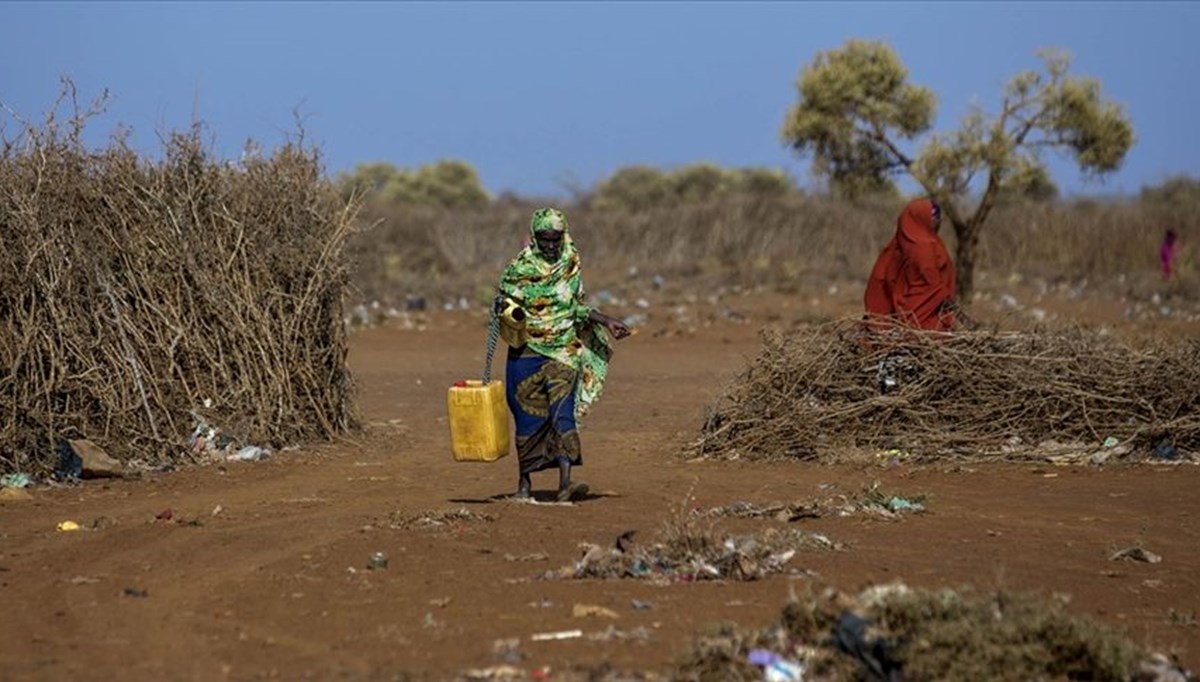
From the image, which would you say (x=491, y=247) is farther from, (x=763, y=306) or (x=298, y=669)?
(x=298, y=669)

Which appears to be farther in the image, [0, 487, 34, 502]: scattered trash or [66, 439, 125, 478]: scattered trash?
[66, 439, 125, 478]: scattered trash

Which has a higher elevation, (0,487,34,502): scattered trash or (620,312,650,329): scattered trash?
(620,312,650,329): scattered trash

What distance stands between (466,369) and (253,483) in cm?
899

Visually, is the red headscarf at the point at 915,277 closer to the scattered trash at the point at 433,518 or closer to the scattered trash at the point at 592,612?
the scattered trash at the point at 433,518

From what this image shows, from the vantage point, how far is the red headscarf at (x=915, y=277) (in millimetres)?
14078

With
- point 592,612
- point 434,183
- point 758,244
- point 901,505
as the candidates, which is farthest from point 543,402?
point 434,183

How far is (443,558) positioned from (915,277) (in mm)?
6012

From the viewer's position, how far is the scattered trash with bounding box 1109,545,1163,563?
955 centimetres

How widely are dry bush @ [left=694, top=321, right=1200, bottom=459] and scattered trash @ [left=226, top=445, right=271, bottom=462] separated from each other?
309 centimetres

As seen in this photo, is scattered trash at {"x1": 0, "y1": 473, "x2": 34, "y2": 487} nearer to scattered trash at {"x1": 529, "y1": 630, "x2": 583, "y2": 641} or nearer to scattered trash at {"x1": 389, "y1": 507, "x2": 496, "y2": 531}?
scattered trash at {"x1": 389, "y1": 507, "x2": 496, "y2": 531}

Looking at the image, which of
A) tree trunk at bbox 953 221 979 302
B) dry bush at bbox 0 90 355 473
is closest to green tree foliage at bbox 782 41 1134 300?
tree trunk at bbox 953 221 979 302

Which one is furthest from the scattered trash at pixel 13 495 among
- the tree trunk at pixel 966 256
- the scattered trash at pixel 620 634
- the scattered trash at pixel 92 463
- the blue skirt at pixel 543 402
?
the tree trunk at pixel 966 256

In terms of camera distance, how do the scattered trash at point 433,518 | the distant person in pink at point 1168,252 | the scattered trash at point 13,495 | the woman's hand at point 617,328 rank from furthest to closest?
the distant person in pink at point 1168,252 → the scattered trash at point 13,495 → the woman's hand at point 617,328 → the scattered trash at point 433,518

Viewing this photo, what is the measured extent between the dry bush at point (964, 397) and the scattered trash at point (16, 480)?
15.0ft
